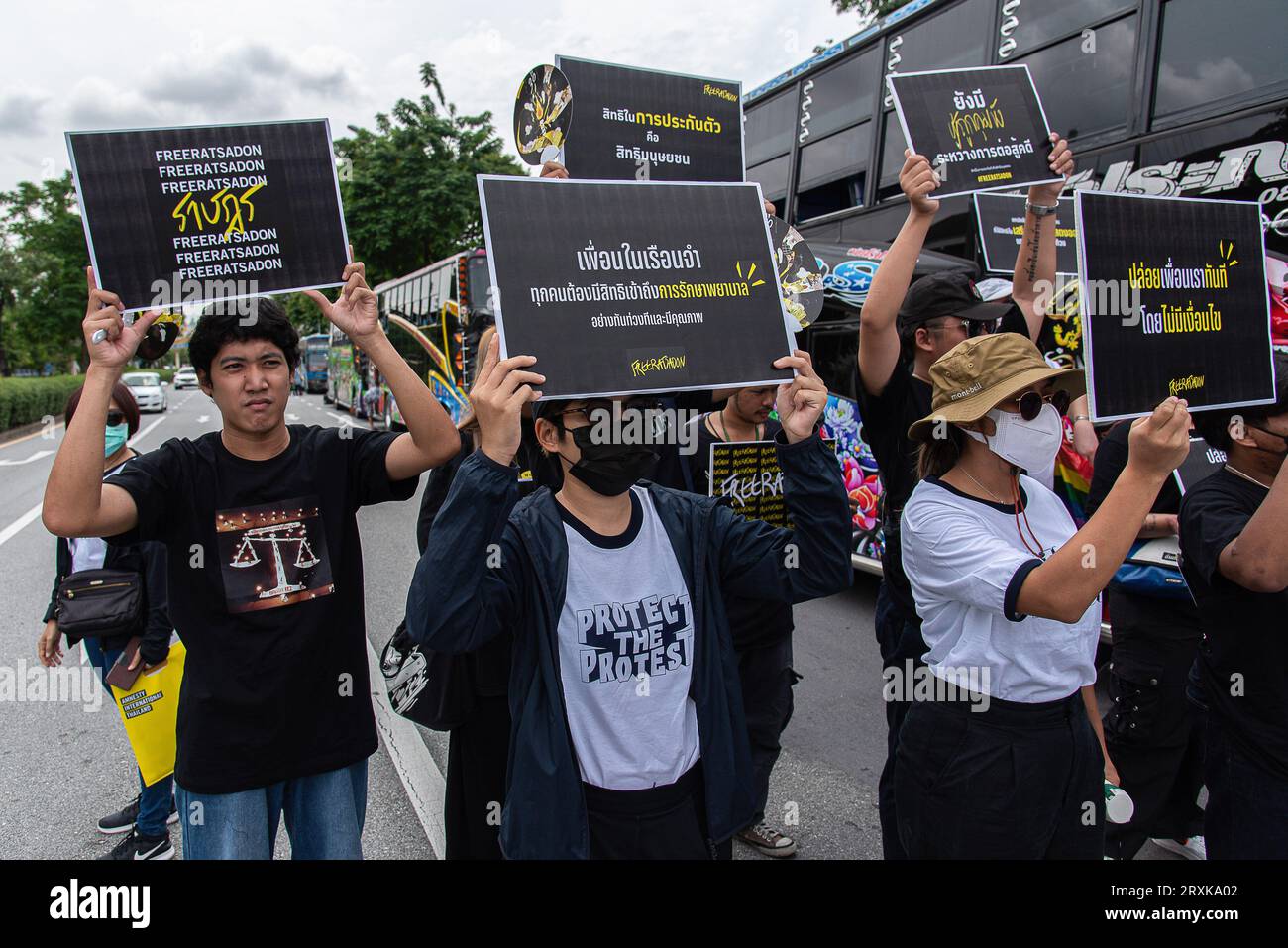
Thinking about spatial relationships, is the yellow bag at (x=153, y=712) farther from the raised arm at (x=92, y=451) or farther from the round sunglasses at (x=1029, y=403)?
the round sunglasses at (x=1029, y=403)

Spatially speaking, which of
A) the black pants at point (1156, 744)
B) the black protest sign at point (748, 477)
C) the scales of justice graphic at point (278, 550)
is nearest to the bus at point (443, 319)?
the black protest sign at point (748, 477)

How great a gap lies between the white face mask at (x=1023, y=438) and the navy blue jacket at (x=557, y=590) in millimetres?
443

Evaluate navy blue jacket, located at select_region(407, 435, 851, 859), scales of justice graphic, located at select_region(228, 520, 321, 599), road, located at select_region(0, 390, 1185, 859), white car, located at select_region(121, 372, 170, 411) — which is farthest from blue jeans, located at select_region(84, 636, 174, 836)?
white car, located at select_region(121, 372, 170, 411)

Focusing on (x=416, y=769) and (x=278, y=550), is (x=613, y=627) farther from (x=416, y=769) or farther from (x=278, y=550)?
(x=416, y=769)

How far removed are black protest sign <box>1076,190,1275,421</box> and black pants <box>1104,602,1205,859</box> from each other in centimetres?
124

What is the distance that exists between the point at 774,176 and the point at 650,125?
5411mm

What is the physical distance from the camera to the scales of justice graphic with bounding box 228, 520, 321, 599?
204 cm

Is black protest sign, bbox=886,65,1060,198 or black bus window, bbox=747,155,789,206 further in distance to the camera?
black bus window, bbox=747,155,789,206

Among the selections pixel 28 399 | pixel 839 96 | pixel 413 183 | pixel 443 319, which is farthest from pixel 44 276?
pixel 839 96

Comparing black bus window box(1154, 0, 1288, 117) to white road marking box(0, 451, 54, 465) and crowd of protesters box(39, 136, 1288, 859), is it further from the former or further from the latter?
white road marking box(0, 451, 54, 465)

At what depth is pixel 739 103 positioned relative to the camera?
3090 mm
